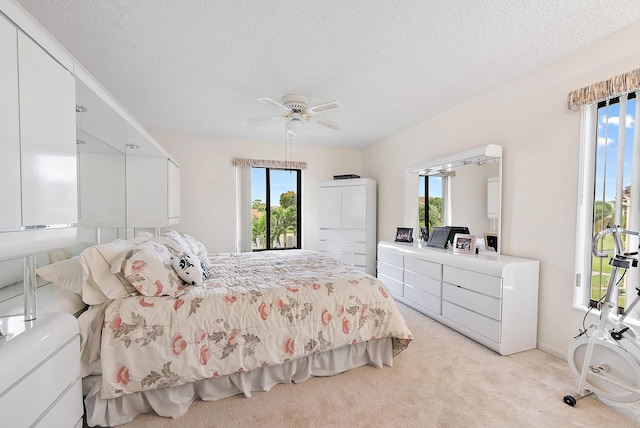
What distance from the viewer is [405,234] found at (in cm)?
398

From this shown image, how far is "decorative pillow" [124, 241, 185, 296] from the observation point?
1708 mm

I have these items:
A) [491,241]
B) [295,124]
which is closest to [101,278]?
[295,124]

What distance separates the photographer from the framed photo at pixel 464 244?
2.93 meters

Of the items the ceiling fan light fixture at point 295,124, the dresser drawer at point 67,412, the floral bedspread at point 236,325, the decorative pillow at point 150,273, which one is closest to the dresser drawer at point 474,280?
the floral bedspread at point 236,325

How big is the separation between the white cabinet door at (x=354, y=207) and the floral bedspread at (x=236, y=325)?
2541 millimetres

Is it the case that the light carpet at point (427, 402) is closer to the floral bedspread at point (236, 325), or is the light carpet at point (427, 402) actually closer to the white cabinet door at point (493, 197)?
the floral bedspread at point (236, 325)

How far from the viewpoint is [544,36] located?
1.99 meters

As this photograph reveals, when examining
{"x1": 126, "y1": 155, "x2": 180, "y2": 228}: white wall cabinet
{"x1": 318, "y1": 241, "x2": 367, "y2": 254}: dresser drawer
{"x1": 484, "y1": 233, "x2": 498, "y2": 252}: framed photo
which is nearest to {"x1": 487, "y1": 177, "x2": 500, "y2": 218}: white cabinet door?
{"x1": 484, "y1": 233, "x2": 498, "y2": 252}: framed photo

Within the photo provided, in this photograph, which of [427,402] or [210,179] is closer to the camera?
[427,402]

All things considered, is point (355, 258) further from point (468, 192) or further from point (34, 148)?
point (34, 148)

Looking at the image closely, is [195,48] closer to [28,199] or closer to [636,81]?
[28,199]

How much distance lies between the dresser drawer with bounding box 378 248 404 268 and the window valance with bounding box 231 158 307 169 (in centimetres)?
215

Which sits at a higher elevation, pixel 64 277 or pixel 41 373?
pixel 64 277

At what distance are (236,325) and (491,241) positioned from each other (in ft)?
8.73
